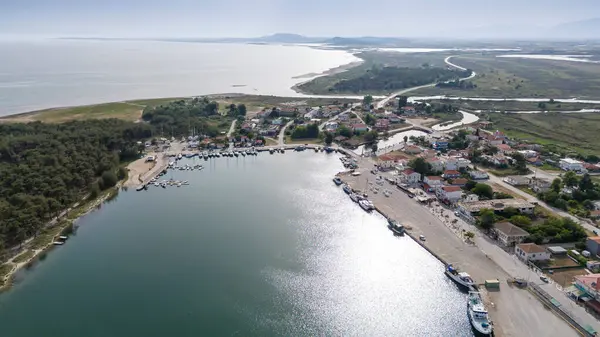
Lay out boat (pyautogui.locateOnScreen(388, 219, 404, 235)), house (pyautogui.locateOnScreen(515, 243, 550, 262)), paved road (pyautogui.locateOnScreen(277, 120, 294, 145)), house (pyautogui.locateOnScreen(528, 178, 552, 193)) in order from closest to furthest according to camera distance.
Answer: house (pyautogui.locateOnScreen(515, 243, 550, 262)) < boat (pyautogui.locateOnScreen(388, 219, 404, 235)) < house (pyautogui.locateOnScreen(528, 178, 552, 193)) < paved road (pyautogui.locateOnScreen(277, 120, 294, 145))

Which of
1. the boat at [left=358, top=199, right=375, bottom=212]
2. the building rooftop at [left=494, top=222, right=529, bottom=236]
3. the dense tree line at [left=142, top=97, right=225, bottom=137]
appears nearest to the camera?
the building rooftop at [left=494, top=222, right=529, bottom=236]

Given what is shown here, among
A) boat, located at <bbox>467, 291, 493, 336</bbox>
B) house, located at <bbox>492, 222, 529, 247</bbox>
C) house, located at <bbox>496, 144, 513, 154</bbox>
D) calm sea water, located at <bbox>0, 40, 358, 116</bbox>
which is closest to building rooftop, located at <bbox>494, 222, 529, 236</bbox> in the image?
house, located at <bbox>492, 222, 529, 247</bbox>

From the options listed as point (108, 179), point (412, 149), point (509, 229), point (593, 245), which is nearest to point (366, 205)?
point (509, 229)

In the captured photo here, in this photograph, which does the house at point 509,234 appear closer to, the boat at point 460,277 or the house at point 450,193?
the boat at point 460,277

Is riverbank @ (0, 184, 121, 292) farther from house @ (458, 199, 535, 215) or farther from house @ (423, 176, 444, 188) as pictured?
house @ (458, 199, 535, 215)

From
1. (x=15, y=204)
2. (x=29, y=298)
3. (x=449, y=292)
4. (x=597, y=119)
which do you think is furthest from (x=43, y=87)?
(x=597, y=119)

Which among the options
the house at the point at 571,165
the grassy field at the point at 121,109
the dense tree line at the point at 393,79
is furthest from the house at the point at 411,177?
the dense tree line at the point at 393,79

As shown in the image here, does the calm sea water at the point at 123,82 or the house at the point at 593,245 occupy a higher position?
the calm sea water at the point at 123,82

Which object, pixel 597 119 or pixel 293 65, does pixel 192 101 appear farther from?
pixel 293 65
